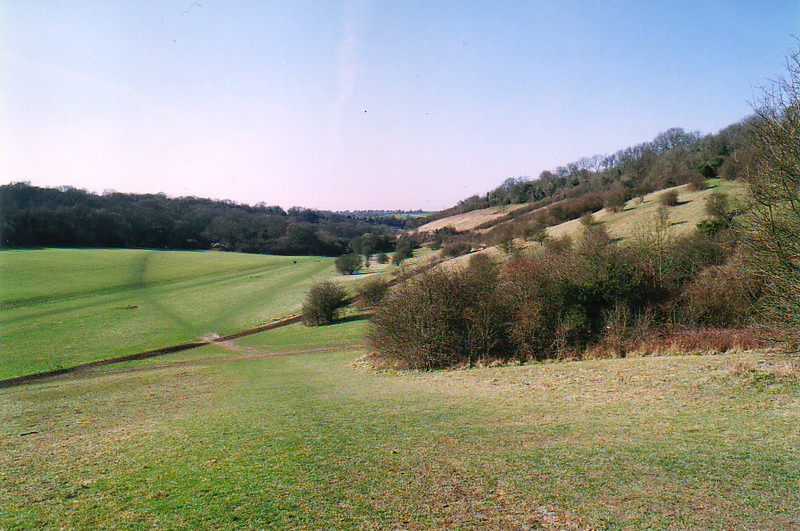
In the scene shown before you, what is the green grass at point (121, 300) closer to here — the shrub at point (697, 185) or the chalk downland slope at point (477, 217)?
the chalk downland slope at point (477, 217)

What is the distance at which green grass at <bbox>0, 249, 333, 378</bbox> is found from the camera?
117 feet

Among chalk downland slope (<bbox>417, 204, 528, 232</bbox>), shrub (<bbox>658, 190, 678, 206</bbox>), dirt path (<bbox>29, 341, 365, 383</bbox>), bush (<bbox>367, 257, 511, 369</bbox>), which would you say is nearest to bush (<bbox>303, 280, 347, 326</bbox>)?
dirt path (<bbox>29, 341, 365, 383</bbox>)

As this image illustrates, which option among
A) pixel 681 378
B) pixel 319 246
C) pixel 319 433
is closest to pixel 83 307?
pixel 319 433

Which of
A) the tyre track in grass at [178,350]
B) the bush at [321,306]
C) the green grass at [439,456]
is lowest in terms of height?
the tyre track in grass at [178,350]

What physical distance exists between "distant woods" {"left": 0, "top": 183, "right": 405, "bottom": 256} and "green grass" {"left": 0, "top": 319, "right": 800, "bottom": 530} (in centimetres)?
8643

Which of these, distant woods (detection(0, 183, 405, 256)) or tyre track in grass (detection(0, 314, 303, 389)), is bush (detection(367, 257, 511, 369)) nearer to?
tyre track in grass (detection(0, 314, 303, 389))

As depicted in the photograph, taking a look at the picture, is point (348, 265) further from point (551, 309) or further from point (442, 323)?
point (551, 309)

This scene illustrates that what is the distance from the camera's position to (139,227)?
10862 cm

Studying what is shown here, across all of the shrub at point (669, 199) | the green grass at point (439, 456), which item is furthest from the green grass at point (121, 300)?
the shrub at point (669, 199)

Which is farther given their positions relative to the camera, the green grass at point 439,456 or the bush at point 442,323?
the bush at point 442,323

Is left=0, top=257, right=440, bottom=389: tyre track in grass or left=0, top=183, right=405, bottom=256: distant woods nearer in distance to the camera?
left=0, top=257, right=440, bottom=389: tyre track in grass

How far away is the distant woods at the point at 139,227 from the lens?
286 ft

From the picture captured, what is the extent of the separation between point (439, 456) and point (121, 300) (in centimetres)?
5739

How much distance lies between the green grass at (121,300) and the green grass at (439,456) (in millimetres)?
23549
